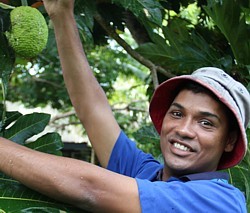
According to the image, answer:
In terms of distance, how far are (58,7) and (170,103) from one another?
16.6 inches

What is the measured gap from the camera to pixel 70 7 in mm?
1635

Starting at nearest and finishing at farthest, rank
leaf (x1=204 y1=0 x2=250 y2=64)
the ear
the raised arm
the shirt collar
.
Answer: the shirt collar, the ear, the raised arm, leaf (x1=204 y1=0 x2=250 y2=64)

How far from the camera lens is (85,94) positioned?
1.73 m

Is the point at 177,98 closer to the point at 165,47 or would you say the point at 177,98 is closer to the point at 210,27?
the point at 165,47

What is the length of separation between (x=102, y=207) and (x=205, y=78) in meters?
0.47

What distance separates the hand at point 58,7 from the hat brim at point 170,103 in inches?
13.7

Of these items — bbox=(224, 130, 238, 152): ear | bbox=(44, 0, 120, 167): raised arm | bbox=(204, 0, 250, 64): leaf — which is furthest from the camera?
bbox=(204, 0, 250, 64): leaf

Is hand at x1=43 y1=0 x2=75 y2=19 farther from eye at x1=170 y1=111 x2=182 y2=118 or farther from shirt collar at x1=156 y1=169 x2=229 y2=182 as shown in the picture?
shirt collar at x1=156 y1=169 x2=229 y2=182

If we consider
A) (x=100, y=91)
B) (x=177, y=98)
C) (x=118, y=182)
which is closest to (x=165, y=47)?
(x=100, y=91)

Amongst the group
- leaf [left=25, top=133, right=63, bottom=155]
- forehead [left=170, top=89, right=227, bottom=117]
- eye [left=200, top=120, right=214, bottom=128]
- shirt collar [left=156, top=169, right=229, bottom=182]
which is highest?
forehead [left=170, top=89, right=227, bottom=117]

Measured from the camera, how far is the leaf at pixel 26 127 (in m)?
1.60

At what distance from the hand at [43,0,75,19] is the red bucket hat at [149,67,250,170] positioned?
0.35 metres

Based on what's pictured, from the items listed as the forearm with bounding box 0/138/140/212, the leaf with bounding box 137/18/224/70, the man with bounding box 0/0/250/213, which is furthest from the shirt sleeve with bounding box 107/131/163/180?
the leaf with bounding box 137/18/224/70

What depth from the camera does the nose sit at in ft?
4.54
